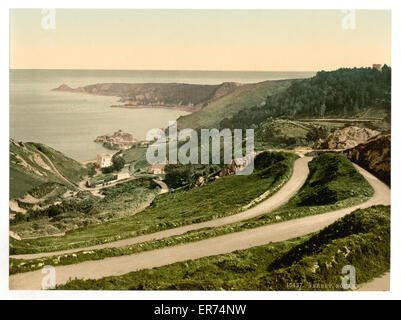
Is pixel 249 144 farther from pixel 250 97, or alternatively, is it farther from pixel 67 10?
pixel 67 10

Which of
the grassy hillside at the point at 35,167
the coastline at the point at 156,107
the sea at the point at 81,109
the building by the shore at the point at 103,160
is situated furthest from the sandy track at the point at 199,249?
the coastline at the point at 156,107

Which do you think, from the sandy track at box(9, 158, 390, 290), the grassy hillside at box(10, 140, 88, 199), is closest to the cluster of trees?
the sandy track at box(9, 158, 390, 290)

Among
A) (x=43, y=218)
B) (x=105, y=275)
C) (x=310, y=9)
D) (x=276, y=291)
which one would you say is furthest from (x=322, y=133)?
(x=43, y=218)

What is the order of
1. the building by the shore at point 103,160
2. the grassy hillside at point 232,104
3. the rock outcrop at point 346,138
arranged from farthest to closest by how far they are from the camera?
the grassy hillside at point 232,104 < the building by the shore at point 103,160 < the rock outcrop at point 346,138

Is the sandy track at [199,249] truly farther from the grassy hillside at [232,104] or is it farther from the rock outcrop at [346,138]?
the grassy hillside at [232,104]

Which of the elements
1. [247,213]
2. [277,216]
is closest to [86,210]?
[247,213]

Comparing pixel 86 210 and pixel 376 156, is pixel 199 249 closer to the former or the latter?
pixel 86 210
